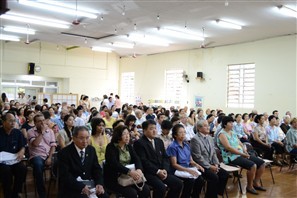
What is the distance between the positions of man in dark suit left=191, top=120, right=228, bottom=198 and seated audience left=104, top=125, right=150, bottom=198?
3.31 ft

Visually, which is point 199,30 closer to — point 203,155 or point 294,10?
point 294,10

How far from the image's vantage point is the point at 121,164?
3260 mm

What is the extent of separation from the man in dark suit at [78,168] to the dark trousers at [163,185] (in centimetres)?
71

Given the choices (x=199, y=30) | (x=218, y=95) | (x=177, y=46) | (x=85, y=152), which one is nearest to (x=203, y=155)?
(x=85, y=152)

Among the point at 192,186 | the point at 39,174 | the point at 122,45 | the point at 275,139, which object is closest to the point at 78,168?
the point at 39,174

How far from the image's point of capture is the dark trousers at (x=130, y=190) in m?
3.18

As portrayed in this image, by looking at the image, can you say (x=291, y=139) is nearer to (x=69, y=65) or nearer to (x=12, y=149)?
(x=12, y=149)

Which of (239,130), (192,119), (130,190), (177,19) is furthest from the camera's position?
(177,19)

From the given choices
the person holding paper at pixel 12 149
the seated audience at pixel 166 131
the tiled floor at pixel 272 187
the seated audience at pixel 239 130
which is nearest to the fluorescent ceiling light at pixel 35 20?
the tiled floor at pixel 272 187

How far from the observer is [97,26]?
9508mm

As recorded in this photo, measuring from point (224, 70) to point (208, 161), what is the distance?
320 inches

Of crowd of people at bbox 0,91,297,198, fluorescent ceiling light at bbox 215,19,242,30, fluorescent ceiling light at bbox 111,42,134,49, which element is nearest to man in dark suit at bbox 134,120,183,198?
crowd of people at bbox 0,91,297,198

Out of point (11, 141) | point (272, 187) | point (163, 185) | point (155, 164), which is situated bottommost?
point (272, 187)

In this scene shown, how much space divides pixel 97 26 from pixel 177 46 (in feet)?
13.6
